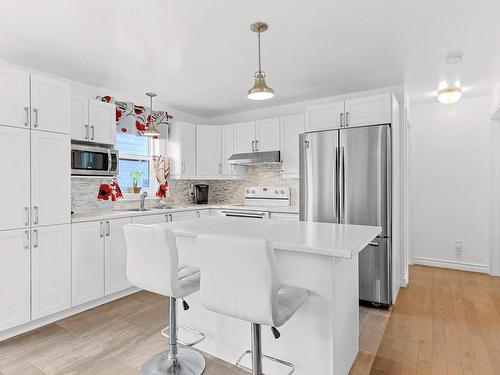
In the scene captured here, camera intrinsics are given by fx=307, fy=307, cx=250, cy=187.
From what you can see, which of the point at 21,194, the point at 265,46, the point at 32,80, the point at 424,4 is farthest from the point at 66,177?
the point at 424,4

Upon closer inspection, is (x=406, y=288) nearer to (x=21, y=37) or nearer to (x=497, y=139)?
(x=497, y=139)

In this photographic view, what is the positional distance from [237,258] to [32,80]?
2511 mm

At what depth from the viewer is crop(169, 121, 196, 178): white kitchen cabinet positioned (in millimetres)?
4609

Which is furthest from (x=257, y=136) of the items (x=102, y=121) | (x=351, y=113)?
(x=102, y=121)

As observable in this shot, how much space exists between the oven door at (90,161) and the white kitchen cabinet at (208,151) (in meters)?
1.56

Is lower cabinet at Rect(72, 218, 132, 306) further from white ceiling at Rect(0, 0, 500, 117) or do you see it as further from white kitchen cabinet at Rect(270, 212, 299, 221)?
white kitchen cabinet at Rect(270, 212, 299, 221)

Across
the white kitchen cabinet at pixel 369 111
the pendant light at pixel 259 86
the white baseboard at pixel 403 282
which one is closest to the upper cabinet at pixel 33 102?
the pendant light at pixel 259 86

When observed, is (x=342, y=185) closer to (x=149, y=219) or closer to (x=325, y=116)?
(x=325, y=116)

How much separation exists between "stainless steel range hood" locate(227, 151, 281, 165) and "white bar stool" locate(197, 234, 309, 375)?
297cm

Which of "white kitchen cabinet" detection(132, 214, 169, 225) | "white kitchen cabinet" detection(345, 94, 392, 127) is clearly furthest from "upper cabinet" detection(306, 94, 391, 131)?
"white kitchen cabinet" detection(132, 214, 169, 225)

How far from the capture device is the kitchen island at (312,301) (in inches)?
69.4

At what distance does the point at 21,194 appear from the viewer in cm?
258

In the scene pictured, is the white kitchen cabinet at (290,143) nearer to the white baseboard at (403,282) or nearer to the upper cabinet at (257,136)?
the upper cabinet at (257,136)

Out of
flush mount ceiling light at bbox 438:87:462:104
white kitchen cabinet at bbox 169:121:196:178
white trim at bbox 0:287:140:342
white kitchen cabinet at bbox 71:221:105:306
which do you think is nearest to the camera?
white trim at bbox 0:287:140:342
